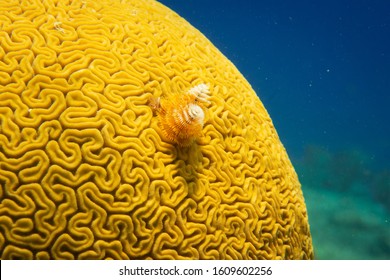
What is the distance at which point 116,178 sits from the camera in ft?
7.99

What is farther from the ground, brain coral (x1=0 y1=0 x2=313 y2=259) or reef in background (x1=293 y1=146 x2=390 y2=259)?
reef in background (x1=293 y1=146 x2=390 y2=259)

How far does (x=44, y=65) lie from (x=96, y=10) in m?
0.83

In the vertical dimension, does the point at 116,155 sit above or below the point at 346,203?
below

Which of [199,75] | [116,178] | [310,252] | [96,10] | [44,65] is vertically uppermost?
[96,10]

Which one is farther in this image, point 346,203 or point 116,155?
point 346,203

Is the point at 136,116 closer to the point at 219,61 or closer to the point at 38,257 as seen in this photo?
the point at 38,257

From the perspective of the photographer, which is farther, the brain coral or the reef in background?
the reef in background

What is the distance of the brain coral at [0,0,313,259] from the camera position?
232 centimetres

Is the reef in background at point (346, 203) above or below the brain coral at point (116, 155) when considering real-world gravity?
above

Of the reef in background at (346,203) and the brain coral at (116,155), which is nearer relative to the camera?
the brain coral at (116,155)

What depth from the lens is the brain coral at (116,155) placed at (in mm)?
2324

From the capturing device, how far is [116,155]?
2459mm
